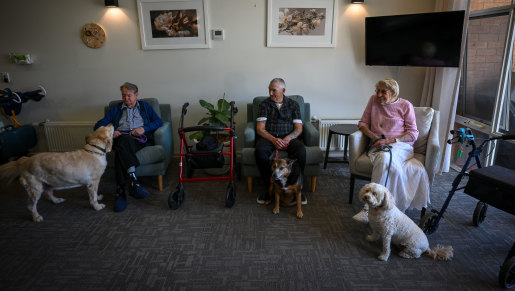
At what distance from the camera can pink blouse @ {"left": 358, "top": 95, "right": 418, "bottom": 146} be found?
9.44 feet

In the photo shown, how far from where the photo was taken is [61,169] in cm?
272

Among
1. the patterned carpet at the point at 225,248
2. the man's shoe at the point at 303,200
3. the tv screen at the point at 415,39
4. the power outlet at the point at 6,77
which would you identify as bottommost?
the patterned carpet at the point at 225,248

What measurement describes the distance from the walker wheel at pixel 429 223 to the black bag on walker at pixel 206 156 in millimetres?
1854

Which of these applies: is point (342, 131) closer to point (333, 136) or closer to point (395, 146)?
point (333, 136)

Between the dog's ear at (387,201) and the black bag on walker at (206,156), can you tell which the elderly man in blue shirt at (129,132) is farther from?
the dog's ear at (387,201)

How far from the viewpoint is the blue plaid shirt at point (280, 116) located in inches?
134

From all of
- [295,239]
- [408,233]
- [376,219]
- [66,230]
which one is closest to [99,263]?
[66,230]

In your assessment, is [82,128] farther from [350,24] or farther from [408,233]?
[408,233]

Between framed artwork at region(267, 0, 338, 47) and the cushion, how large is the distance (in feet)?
4.97

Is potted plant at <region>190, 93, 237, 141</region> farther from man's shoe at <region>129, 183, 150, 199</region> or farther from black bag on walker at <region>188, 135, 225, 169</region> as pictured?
man's shoe at <region>129, 183, 150, 199</region>

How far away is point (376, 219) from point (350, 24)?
2.68 m

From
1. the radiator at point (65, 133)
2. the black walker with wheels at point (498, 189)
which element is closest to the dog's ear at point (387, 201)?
the black walker with wheels at point (498, 189)

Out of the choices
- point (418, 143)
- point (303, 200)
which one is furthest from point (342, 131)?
point (303, 200)

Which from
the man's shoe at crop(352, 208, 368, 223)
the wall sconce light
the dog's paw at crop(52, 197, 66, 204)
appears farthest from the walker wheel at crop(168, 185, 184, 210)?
the wall sconce light
